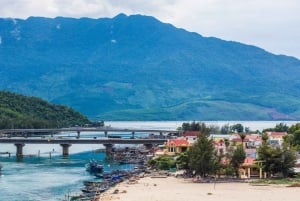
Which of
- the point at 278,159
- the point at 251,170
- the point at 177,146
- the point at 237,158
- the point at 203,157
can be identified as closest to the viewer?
the point at 278,159

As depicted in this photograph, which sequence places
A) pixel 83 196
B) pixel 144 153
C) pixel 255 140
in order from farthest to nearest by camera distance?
1. pixel 144 153
2. pixel 255 140
3. pixel 83 196

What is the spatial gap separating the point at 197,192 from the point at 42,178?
30762 millimetres

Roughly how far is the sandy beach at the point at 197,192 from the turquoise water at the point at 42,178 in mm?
7331

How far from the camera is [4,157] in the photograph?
132000 mm

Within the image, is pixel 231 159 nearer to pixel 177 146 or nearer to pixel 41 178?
Result: pixel 41 178

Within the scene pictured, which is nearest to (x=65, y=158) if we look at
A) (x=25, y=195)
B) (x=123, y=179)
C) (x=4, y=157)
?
(x=4, y=157)

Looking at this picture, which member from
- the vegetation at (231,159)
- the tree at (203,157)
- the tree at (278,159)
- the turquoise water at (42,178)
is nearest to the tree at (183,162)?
the vegetation at (231,159)

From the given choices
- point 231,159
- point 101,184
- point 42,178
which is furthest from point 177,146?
point 101,184

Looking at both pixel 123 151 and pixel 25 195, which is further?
pixel 123 151

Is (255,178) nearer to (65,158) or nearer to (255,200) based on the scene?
(255,200)

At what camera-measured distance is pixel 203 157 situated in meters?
72.1

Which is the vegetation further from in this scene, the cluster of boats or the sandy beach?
the cluster of boats

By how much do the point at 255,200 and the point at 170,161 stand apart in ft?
118

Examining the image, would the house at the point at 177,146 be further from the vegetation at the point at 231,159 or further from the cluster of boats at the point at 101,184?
the vegetation at the point at 231,159
